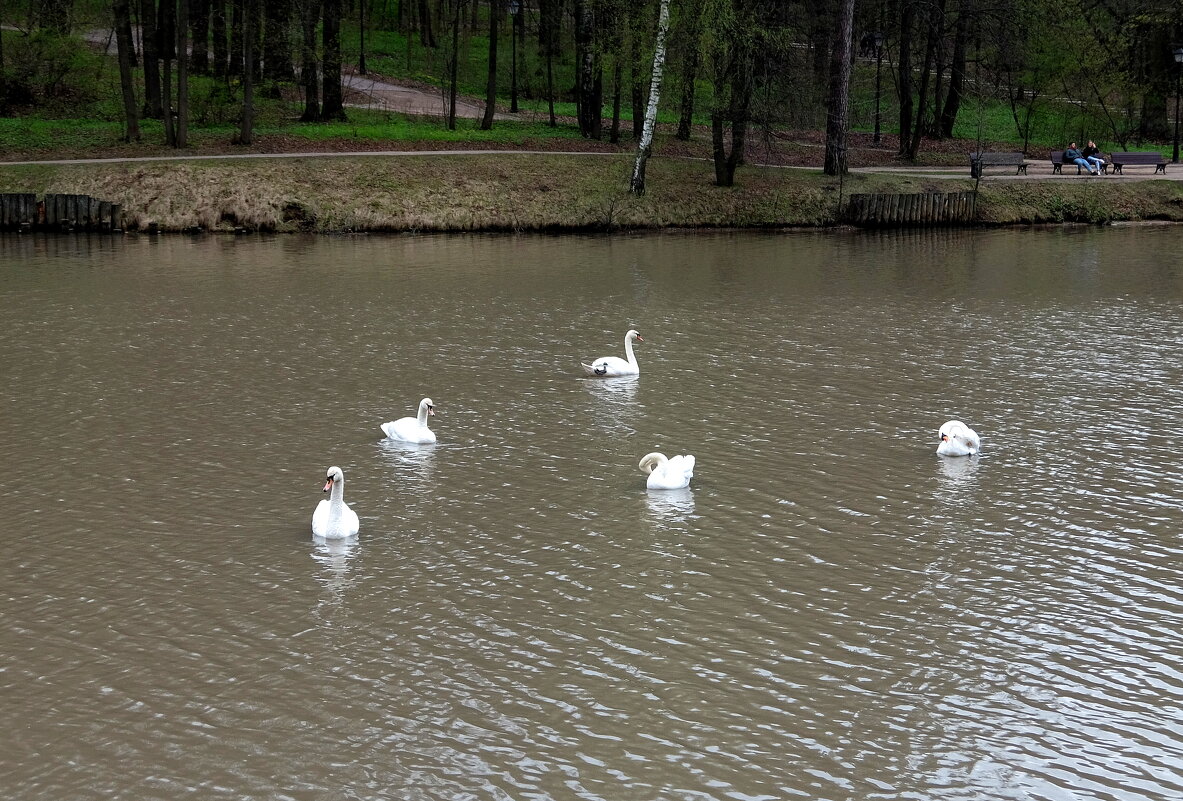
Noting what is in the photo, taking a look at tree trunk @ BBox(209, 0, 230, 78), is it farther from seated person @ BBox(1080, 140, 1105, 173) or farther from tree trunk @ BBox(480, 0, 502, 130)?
seated person @ BBox(1080, 140, 1105, 173)

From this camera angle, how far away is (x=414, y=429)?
592 inches

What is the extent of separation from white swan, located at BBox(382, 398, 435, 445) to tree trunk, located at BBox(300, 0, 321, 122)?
3319 centimetres

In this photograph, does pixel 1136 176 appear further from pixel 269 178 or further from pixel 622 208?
pixel 269 178

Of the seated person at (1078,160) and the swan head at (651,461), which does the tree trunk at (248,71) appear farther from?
the swan head at (651,461)

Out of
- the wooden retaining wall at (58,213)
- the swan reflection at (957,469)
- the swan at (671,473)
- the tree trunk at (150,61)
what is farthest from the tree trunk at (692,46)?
the swan at (671,473)

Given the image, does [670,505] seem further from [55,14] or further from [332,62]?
[55,14]

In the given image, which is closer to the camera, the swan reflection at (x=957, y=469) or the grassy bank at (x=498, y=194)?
the swan reflection at (x=957, y=469)

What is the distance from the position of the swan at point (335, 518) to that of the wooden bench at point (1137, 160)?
4128 cm

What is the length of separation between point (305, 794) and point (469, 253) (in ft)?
89.1

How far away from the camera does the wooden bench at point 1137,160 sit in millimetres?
45406

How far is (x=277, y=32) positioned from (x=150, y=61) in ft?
18.0

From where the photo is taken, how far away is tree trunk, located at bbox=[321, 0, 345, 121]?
4616 centimetres

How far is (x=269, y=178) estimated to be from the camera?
3884 cm

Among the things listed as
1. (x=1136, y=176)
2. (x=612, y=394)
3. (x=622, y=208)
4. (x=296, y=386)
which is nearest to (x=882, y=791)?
(x=612, y=394)
